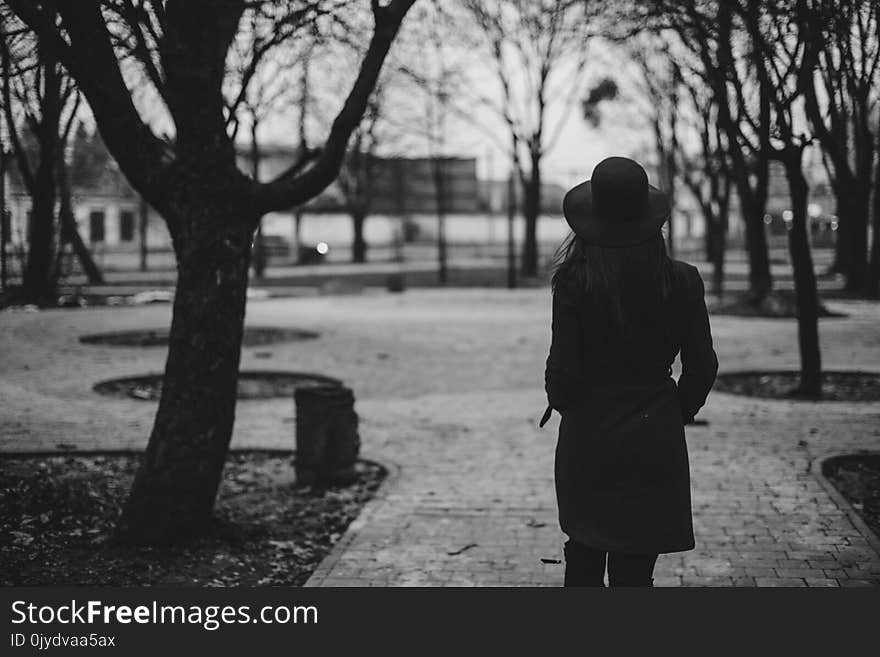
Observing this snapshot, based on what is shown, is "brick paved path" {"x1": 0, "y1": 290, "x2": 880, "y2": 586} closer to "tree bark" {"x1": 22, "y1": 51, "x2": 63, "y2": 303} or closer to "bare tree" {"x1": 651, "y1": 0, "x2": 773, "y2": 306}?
"bare tree" {"x1": 651, "y1": 0, "x2": 773, "y2": 306}

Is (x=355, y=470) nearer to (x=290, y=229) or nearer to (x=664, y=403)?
(x=664, y=403)

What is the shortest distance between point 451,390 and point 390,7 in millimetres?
6263

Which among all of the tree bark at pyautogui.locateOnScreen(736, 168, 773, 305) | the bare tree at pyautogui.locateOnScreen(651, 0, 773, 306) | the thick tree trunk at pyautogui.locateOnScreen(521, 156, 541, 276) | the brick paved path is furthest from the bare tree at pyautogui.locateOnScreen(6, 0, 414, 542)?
the thick tree trunk at pyautogui.locateOnScreen(521, 156, 541, 276)

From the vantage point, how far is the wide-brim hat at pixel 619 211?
338 centimetres

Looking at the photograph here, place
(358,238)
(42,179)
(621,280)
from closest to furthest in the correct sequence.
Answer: (621,280), (42,179), (358,238)

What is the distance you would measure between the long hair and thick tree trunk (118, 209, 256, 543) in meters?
3.11

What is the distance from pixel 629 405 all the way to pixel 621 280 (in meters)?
0.39

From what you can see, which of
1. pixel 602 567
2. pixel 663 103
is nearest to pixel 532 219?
pixel 663 103

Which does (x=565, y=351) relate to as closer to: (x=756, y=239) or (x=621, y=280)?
(x=621, y=280)

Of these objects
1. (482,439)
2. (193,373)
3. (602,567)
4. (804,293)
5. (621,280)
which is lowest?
(482,439)

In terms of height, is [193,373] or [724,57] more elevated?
[724,57]

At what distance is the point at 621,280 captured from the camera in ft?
11.0

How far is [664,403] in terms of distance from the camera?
11.3 feet

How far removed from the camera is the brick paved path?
5.69 m
